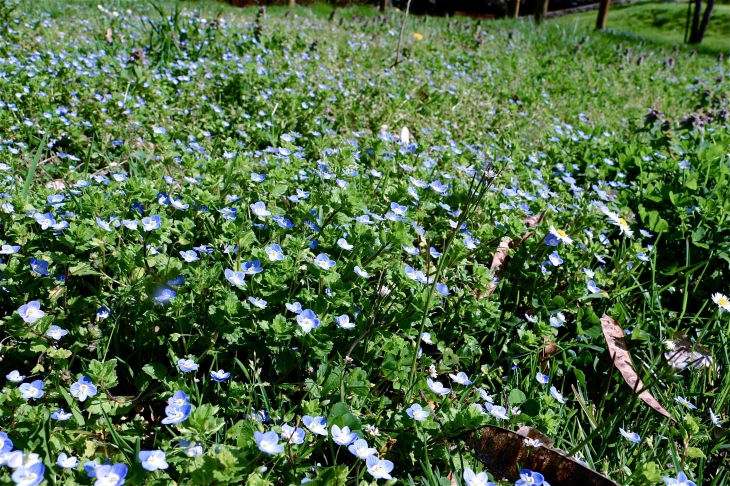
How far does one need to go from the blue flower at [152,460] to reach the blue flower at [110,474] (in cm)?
4

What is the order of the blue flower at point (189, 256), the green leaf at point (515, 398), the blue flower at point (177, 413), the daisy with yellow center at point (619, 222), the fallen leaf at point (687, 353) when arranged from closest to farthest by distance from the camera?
1. the blue flower at point (177, 413)
2. the green leaf at point (515, 398)
3. the blue flower at point (189, 256)
4. the fallen leaf at point (687, 353)
5. the daisy with yellow center at point (619, 222)

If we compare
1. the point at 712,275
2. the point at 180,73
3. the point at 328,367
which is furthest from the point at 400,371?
the point at 180,73

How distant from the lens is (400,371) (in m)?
1.94

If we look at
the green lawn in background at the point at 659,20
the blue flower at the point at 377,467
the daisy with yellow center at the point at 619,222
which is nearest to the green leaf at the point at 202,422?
the blue flower at the point at 377,467

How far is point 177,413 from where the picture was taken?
4.93 ft

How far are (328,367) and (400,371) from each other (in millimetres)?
261

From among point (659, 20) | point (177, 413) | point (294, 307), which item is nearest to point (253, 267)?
point (294, 307)

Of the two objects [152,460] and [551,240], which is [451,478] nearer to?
[152,460]

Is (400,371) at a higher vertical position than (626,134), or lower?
lower

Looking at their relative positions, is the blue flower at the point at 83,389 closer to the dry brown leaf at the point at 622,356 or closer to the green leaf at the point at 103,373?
the green leaf at the point at 103,373

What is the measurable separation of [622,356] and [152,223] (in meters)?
1.84

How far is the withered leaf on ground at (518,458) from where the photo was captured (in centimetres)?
161

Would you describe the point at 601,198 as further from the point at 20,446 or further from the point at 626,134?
the point at 20,446

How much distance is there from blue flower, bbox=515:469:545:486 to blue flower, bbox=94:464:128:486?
37.3 inches
